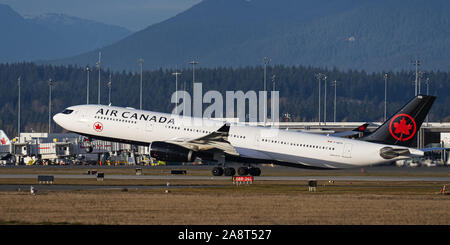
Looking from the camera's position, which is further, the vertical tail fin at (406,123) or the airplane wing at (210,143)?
the airplane wing at (210,143)

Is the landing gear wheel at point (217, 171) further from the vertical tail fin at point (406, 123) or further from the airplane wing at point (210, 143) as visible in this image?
the vertical tail fin at point (406, 123)

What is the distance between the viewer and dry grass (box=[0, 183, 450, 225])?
38781 millimetres

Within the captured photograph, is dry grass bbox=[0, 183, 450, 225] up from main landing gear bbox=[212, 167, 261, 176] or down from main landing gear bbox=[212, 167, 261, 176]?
down

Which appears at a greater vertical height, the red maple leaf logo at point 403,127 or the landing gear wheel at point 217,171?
the red maple leaf logo at point 403,127

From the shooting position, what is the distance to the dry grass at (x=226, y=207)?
127ft

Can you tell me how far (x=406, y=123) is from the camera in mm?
71562

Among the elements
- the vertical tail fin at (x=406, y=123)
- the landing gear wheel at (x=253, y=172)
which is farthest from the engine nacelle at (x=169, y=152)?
the vertical tail fin at (x=406, y=123)

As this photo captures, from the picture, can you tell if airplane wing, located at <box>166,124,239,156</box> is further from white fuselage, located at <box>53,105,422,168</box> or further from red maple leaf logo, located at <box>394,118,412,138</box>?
red maple leaf logo, located at <box>394,118,412,138</box>

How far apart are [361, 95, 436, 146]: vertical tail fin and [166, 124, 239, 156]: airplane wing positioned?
13.2 meters

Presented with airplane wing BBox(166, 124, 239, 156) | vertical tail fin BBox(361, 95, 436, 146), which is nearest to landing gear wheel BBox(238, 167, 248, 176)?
airplane wing BBox(166, 124, 239, 156)

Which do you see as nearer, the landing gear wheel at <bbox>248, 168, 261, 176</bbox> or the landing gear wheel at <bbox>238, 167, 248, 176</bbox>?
the landing gear wheel at <bbox>238, 167, 248, 176</bbox>

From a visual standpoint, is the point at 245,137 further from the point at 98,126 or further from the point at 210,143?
the point at 98,126

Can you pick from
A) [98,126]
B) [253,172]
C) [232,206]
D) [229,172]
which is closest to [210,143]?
[229,172]

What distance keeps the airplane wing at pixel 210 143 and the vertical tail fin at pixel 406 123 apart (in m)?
13.2
